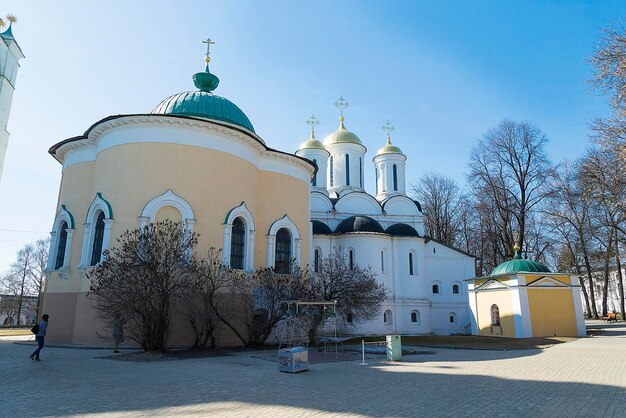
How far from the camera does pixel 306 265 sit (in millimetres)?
22203

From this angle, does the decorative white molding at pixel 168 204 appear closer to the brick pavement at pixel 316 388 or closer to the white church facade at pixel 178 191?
the white church facade at pixel 178 191

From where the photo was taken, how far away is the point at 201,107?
21172 mm

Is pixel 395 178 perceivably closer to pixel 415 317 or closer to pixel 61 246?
pixel 415 317

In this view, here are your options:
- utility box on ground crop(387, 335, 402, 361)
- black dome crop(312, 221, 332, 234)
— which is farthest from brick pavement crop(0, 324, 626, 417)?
black dome crop(312, 221, 332, 234)

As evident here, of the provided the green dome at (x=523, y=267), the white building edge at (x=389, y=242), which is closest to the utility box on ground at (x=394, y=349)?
the white building edge at (x=389, y=242)

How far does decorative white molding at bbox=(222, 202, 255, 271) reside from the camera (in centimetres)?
1859

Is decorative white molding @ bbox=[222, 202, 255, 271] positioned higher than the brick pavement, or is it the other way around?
decorative white molding @ bbox=[222, 202, 255, 271]

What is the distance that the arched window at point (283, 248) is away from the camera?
837 inches

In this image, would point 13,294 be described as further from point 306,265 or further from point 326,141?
point 306,265

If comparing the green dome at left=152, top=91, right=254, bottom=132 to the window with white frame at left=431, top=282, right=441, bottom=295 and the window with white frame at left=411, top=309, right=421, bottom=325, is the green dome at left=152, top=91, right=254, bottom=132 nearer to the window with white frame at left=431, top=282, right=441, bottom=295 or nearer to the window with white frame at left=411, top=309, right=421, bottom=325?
the window with white frame at left=411, top=309, right=421, bottom=325

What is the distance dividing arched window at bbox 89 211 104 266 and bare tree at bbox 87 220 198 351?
113 inches

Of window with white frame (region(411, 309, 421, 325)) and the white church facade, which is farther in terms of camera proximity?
window with white frame (region(411, 309, 421, 325))

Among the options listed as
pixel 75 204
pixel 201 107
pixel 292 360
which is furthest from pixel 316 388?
pixel 201 107

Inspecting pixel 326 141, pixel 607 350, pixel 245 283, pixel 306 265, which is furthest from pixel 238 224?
pixel 326 141
